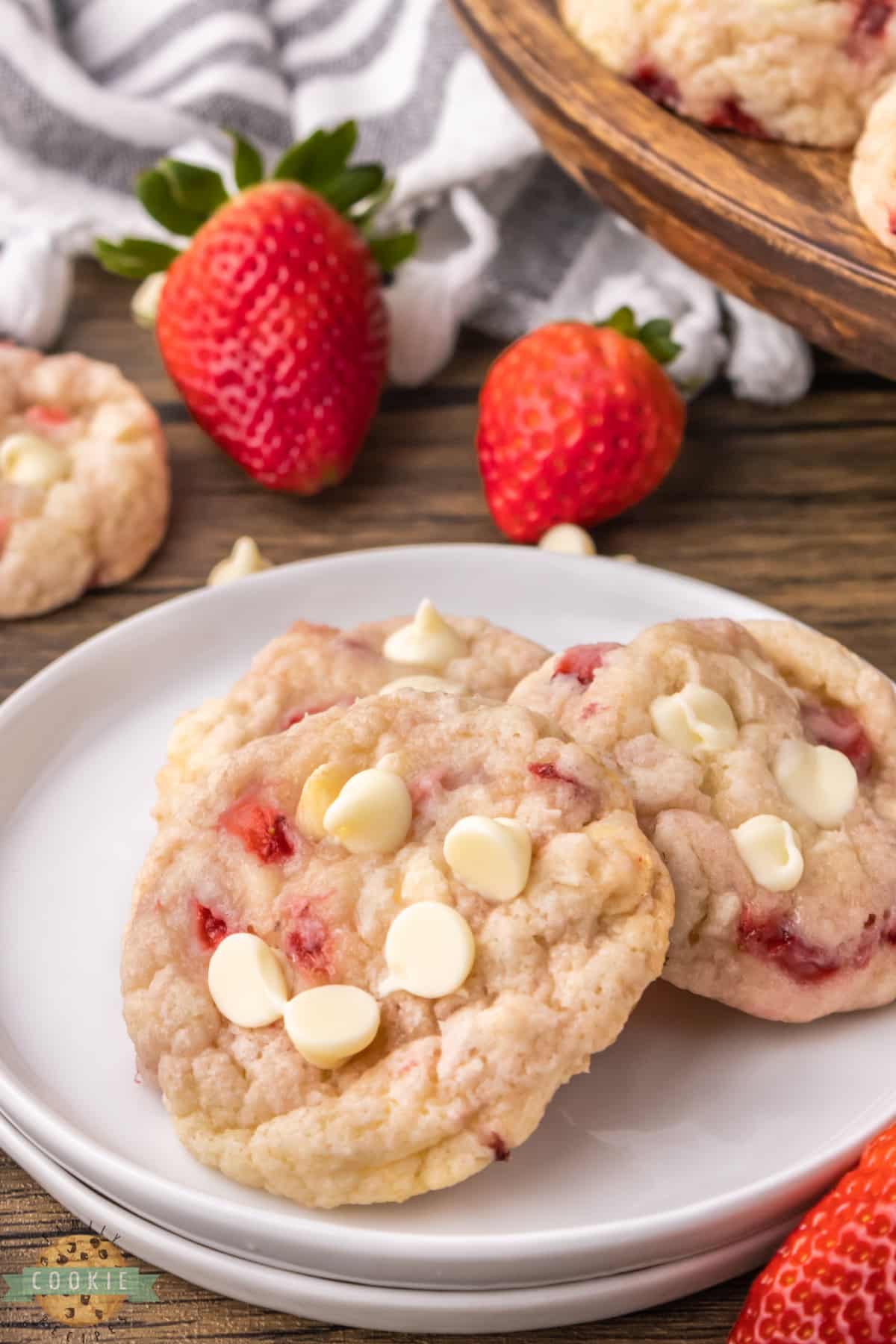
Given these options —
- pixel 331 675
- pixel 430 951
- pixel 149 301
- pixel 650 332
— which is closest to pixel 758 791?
pixel 430 951

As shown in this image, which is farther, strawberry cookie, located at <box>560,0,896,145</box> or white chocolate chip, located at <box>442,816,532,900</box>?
strawberry cookie, located at <box>560,0,896,145</box>

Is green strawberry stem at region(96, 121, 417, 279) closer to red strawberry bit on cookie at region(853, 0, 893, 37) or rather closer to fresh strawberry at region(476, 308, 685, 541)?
fresh strawberry at region(476, 308, 685, 541)

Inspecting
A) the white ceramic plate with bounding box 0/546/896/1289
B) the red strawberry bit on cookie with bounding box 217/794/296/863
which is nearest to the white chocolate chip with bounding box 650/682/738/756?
the white ceramic plate with bounding box 0/546/896/1289

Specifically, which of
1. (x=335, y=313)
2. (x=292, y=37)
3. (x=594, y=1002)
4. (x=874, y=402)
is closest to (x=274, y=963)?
(x=594, y=1002)

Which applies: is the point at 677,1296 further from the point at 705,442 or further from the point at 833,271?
the point at 705,442

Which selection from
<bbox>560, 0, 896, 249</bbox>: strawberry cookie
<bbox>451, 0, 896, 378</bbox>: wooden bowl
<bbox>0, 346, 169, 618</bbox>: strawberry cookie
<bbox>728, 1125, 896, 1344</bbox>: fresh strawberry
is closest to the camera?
<bbox>728, 1125, 896, 1344</bbox>: fresh strawberry

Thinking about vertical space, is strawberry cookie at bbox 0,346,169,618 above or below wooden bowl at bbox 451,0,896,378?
below

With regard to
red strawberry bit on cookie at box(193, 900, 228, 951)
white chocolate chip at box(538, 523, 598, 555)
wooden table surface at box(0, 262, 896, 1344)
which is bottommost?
wooden table surface at box(0, 262, 896, 1344)

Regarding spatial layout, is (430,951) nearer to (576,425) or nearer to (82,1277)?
(82,1277)

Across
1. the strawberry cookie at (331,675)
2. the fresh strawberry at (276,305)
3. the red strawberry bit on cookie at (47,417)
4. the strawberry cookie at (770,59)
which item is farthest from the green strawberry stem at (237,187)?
the strawberry cookie at (331,675)
